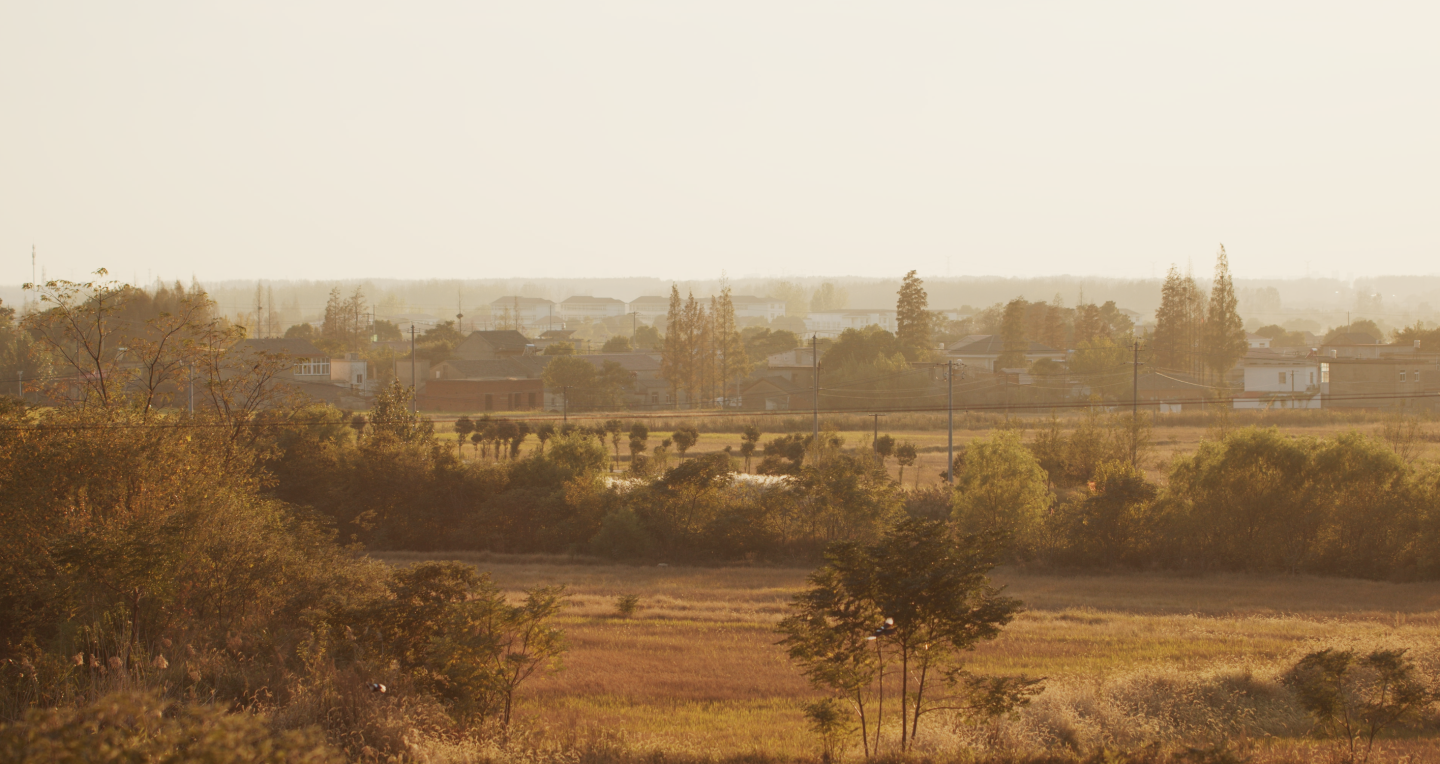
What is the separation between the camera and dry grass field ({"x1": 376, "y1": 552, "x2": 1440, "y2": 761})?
12.0m

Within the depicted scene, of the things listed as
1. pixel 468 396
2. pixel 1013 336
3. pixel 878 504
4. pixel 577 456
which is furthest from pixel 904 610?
pixel 1013 336

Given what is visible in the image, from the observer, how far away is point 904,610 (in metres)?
11.0

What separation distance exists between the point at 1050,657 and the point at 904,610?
751 centimetres

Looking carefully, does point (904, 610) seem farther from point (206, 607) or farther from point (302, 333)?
point (302, 333)

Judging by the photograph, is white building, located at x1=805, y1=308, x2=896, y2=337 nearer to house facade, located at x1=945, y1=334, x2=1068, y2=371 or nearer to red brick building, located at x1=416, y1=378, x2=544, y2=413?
house facade, located at x1=945, y1=334, x2=1068, y2=371

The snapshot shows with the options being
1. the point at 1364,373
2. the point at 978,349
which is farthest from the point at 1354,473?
the point at 978,349

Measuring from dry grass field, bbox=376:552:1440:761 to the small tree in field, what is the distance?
1.01m

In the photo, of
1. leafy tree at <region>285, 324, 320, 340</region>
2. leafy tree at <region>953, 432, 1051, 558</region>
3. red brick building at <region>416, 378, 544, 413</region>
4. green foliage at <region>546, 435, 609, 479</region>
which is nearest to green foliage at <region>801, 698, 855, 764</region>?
leafy tree at <region>953, 432, 1051, 558</region>

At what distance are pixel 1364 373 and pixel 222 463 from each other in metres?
67.2

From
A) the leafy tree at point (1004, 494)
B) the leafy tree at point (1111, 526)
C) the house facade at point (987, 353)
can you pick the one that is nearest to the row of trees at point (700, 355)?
the house facade at point (987, 353)

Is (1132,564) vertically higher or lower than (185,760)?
lower

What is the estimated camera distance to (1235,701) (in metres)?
13.7

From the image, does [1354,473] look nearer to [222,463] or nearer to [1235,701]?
[1235,701]

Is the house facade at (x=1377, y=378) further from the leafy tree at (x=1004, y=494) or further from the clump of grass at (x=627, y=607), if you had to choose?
the clump of grass at (x=627, y=607)
